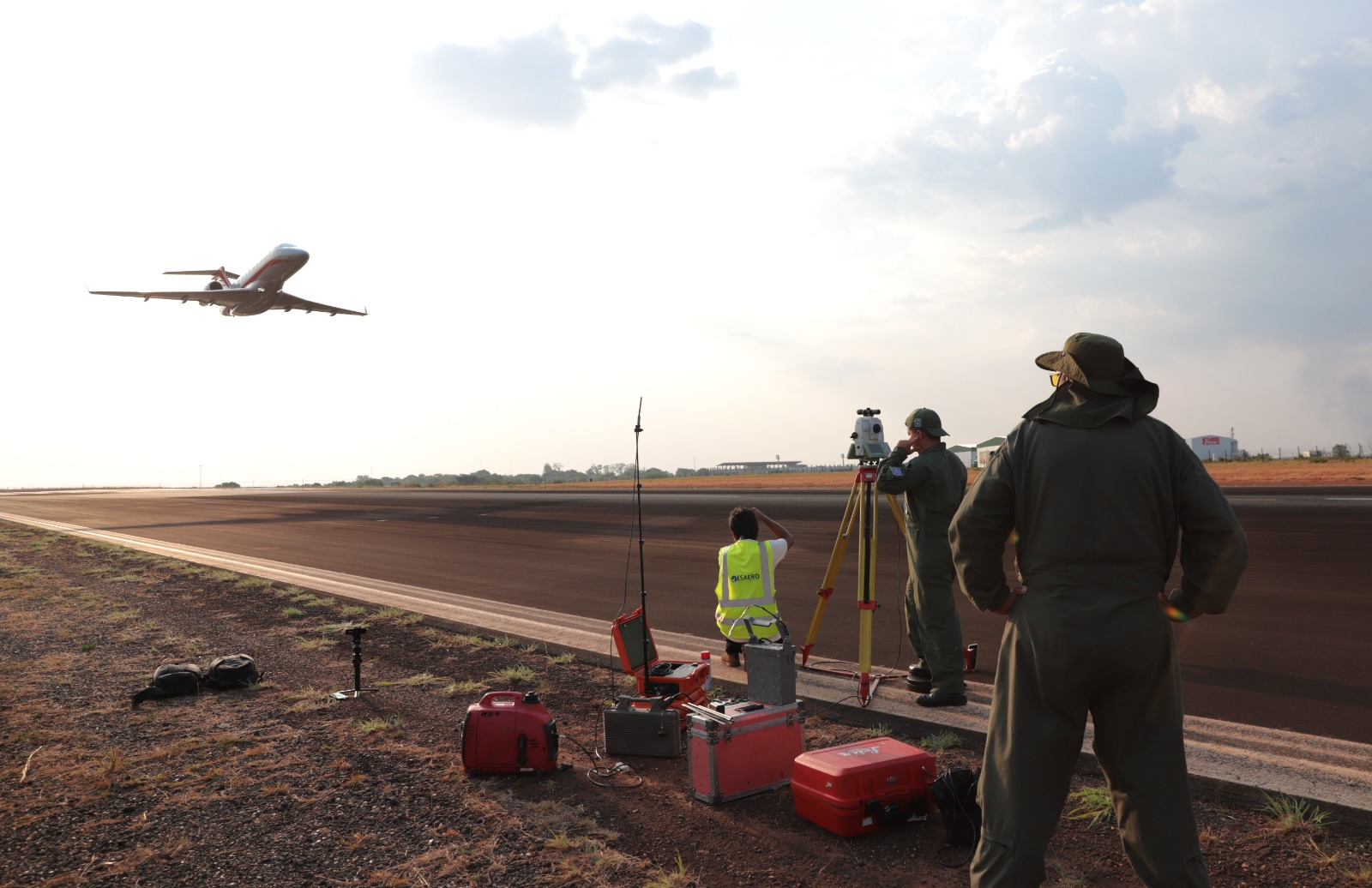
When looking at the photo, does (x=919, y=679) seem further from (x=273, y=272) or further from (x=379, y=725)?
(x=273, y=272)

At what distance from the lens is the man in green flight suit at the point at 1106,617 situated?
2.89m

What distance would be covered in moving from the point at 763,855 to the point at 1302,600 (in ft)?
36.5

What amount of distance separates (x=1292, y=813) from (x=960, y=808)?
1.95 metres

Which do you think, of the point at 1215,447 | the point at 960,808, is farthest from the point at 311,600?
the point at 1215,447

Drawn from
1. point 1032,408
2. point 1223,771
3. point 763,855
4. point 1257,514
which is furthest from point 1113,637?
point 1257,514

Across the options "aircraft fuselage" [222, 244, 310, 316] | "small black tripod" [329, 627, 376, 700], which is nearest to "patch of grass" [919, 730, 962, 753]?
"small black tripod" [329, 627, 376, 700]

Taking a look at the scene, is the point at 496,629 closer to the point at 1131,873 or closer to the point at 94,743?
the point at 94,743

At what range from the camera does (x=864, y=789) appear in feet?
14.5

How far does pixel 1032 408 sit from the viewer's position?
3271 millimetres

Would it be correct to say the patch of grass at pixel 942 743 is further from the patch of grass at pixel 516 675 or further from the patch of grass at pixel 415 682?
the patch of grass at pixel 415 682

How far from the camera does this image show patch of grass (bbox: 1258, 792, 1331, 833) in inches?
173

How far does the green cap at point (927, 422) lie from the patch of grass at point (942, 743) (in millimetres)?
2548

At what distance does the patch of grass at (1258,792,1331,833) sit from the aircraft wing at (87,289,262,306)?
42.8 metres

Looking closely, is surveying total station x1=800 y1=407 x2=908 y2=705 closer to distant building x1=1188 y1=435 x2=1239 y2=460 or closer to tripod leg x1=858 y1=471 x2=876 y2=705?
tripod leg x1=858 y1=471 x2=876 y2=705
